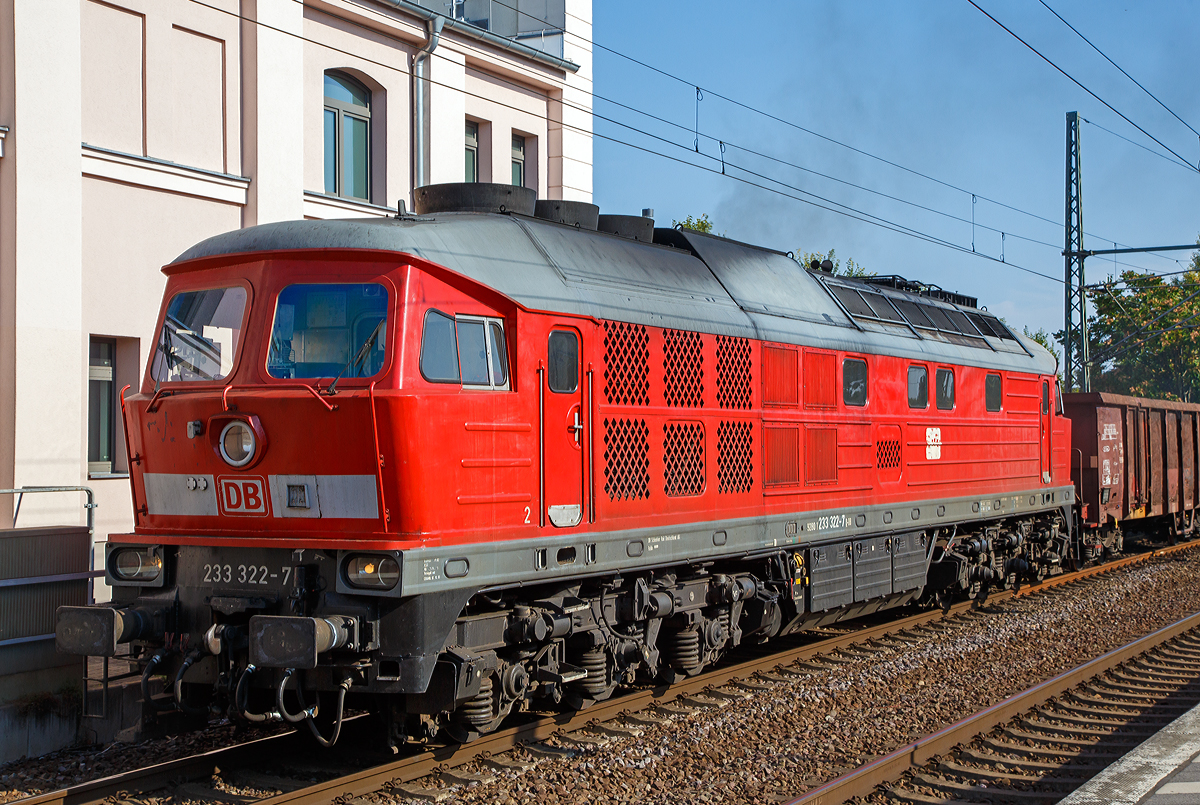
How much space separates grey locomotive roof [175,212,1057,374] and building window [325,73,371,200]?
25.0 feet

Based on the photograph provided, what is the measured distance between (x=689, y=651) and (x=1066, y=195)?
73.1ft

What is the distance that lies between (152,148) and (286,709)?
30.2 feet

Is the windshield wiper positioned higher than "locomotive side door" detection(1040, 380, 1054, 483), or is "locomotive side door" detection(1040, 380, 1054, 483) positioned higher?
the windshield wiper

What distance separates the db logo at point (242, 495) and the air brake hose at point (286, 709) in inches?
41.1

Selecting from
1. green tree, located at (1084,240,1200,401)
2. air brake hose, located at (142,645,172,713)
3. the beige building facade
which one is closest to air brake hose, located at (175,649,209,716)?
air brake hose, located at (142,645,172,713)

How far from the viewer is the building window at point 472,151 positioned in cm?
1872

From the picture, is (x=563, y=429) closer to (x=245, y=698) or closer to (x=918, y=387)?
(x=245, y=698)

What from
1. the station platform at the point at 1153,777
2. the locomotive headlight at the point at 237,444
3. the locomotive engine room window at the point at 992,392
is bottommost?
the station platform at the point at 1153,777

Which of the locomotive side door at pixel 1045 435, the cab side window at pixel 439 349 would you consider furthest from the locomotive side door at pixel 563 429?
the locomotive side door at pixel 1045 435

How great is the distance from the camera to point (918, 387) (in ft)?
42.6

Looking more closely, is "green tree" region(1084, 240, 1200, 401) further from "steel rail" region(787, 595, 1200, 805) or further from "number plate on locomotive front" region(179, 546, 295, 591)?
"number plate on locomotive front" region(179, 546, 295, 591)

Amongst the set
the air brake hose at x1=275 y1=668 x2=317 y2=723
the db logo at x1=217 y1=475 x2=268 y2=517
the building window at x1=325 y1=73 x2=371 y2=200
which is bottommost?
the air brake hose at x1=275 y1=668 x2=317 y2=723

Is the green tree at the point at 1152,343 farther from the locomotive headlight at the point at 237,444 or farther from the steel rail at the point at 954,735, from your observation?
the locomotive headlight at the point at 237,444

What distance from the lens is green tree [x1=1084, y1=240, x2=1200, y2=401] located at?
172 feet
